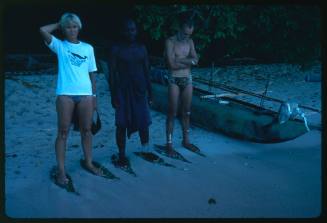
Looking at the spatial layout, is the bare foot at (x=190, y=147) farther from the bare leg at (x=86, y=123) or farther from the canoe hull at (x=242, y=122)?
the bare leg at (x=86, y=123)

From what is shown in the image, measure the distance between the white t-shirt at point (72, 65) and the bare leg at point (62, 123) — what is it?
0.11 metres

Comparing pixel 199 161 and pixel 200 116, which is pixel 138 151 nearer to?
pixel 199 161

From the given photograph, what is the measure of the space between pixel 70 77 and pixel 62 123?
55 cm

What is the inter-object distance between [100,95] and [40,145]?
3859 millimetres

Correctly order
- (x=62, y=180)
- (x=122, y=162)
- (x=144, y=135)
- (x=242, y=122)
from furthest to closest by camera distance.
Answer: (x=242, y=122), (x=144, y=135), (x=122, y=162), (x=62, y=180)

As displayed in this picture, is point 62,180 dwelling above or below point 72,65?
→ below

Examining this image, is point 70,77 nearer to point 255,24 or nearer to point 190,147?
point 190,147

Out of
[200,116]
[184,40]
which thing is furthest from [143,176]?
[200,116]

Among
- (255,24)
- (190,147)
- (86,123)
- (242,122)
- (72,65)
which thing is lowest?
(190,147)

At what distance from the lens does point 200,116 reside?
780 cm

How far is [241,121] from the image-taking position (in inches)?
275

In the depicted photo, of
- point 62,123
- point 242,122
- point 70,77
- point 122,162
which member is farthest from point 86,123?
point 242,122

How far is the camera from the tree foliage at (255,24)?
25.0 feet

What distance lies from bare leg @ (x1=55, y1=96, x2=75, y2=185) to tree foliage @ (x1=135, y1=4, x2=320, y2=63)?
297cm
